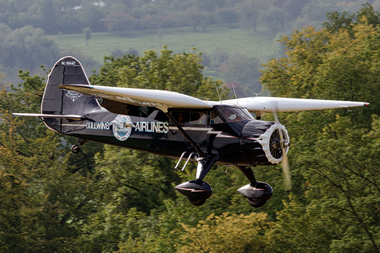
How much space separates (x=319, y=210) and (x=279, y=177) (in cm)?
513

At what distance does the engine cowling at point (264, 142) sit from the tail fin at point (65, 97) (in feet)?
19.1

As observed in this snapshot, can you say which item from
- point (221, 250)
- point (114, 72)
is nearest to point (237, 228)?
point (221, 250)

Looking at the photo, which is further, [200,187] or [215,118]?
[215,118]

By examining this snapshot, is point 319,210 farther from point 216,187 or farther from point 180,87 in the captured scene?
point 180,87

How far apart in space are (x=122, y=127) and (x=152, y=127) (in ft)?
3.94

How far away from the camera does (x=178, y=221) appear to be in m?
29.6

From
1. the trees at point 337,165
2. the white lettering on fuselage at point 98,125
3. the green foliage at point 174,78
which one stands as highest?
the white lettering on fuselage at point 98,125

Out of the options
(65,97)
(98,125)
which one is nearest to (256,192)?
(98,125)

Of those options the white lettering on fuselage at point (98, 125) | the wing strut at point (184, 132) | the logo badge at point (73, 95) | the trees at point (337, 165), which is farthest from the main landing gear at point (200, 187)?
the trees at point (337, 165)

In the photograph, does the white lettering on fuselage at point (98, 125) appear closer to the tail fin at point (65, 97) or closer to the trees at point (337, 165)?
the tail fin at point (65, 97)

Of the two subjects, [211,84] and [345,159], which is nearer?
[345,159]

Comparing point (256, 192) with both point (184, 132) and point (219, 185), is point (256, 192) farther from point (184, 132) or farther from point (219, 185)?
point (219, 185)

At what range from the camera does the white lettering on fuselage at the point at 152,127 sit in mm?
15836

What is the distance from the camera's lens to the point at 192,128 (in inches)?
600
